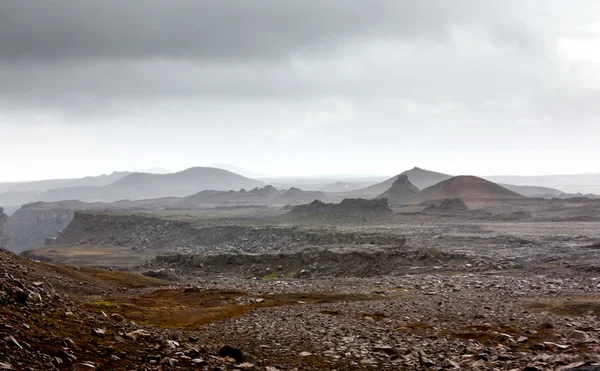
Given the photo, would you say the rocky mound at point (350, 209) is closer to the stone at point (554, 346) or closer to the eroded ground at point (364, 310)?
the eroded ground at point (364, 310)

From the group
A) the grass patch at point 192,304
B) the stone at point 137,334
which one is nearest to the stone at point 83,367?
the stone at point 137,334

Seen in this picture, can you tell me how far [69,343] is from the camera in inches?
404

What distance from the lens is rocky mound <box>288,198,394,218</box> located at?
101625 millimetres

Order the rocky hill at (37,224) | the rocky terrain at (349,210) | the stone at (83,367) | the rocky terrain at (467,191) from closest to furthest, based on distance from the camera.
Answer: the stone at (83,367) < the rocky terrain at (349,210) < the rocky terrain at (467,191) < the rocky hill at (37,224)

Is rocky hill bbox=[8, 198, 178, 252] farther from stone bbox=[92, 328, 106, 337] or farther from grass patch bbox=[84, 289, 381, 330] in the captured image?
stone bbox=[92, 328, 106, 337]

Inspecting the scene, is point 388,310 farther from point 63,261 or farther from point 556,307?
point 63,261

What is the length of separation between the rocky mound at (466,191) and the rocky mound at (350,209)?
37970 millimetres

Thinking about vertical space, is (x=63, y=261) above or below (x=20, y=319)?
below

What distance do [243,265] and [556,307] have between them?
34873 mm

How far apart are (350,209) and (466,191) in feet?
185

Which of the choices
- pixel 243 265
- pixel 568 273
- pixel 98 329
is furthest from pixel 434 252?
pixel 98 329

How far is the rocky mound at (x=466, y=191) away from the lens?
137375 mm

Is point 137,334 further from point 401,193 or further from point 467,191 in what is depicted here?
point 467,191

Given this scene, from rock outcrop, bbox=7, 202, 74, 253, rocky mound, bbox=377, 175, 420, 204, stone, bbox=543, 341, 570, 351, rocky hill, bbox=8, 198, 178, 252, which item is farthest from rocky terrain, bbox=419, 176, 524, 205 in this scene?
stone, bbox=543, 341, 570, 351
